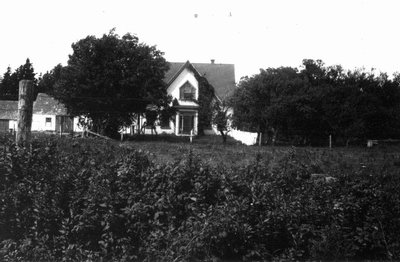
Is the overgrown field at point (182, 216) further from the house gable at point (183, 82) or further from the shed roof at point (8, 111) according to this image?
the shed roof at point (8, 111)

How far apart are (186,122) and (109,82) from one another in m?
15.8

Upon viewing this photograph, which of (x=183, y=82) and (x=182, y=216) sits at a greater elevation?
(x=183, y=82)

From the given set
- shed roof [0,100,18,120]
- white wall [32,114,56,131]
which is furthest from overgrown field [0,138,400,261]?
shed roof [0,100,18,120]

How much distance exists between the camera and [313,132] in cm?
3500

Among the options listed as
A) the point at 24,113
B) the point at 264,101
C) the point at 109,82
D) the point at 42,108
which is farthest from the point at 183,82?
the point at 24,113

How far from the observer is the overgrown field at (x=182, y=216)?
17.4 ft

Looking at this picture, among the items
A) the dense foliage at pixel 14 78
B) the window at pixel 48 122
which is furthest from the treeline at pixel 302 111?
the dense foliage at pixel 14 78

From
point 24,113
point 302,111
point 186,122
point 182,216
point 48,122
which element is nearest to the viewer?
point 182,216

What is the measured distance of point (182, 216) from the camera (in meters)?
5.57

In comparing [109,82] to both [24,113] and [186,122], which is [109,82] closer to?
[186,122]

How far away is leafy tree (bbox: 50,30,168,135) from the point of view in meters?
32.7

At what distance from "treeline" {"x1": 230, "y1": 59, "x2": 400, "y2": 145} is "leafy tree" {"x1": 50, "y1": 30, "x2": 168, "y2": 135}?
7.38m

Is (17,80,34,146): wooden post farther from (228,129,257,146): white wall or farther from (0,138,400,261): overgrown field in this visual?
(228,129,257,146): white wall

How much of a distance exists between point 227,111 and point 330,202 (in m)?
29.2
